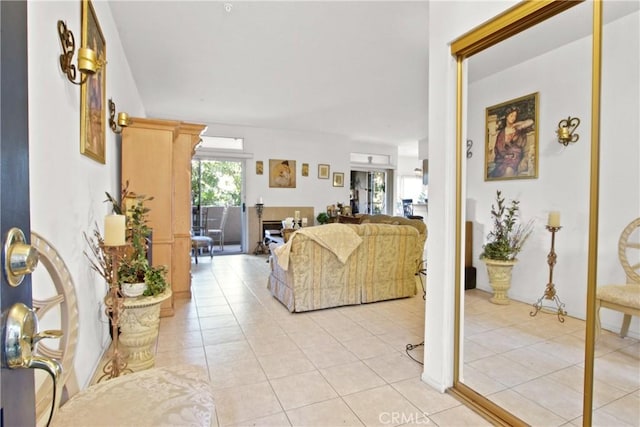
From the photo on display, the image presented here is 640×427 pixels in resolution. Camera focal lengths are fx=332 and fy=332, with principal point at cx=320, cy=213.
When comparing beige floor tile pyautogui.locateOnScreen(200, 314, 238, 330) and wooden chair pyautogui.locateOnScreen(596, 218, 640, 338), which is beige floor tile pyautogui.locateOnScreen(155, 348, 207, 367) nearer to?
beige floor tile pyautogui.locateOnScreen(200, 314, 238, 330)

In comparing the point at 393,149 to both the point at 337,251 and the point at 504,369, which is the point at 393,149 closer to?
the point at 337,251

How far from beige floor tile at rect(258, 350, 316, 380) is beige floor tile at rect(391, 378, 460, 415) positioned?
0.62 meters

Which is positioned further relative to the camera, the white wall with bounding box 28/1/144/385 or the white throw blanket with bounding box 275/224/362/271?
the white throw blanket with bounding box 275/224/362/271

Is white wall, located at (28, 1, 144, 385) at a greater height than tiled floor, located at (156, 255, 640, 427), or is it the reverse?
white wall, located at (28, 1, 144, 385)

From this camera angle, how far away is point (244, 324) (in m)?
3.15

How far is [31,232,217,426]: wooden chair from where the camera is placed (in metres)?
1.02

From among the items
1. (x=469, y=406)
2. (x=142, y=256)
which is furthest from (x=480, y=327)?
(x=142, y=256)

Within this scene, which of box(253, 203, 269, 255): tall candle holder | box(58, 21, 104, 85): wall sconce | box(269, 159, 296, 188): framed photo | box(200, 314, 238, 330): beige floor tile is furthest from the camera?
box(269, 159, 296, 188): framed photo

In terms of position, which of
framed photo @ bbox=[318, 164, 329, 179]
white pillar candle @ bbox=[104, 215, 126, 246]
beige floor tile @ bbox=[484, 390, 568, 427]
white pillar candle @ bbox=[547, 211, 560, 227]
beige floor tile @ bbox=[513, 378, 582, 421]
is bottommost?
beige floor tile @ bbox=[484, 390, 568, 427]

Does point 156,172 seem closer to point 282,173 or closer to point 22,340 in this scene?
point 22,340

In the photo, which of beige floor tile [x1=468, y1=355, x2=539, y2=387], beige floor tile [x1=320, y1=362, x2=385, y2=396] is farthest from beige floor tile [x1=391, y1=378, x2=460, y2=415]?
beige floor tile [x1=468, y1=355, x2=539, y2=387]

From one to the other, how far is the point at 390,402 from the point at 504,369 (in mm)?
855

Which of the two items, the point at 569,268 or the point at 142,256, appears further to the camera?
the point at 142,256

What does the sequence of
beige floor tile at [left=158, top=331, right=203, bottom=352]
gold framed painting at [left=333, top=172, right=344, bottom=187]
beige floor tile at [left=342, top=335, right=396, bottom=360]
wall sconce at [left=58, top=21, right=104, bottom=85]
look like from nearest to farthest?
1. wall sconce at [left=58, top=21, right=104, bottom=85]
2. beige floor tile at [left=342, top=335, right=396, bottom=360]
3. beige floor tile at [left=158, top=331, right=203, bottom=352]
4. gold framed painting at [left=333, top=172, right=344, bottom=187]
